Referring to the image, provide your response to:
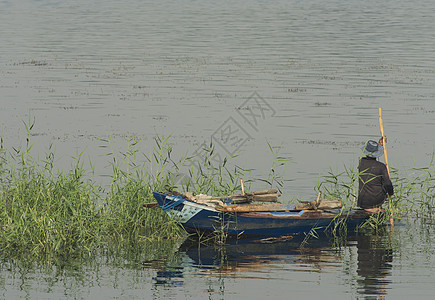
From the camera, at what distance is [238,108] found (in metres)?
26.1

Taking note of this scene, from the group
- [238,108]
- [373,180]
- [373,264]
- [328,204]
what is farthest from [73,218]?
[238,108]

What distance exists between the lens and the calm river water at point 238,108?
11.8 metres

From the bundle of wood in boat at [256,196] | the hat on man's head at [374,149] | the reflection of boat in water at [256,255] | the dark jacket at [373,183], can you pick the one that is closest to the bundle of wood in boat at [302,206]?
the bundle of wood in boat at [256,196]

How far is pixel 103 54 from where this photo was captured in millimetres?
40656

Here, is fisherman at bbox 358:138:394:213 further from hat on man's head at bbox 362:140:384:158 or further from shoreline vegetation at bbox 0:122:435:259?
shoreline vegetation at bbox 0:122:435:259

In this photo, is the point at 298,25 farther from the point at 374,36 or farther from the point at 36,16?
the point at 36,16

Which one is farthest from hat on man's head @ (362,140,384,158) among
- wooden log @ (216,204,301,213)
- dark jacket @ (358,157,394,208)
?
wooden log @ (216,204,301,213)

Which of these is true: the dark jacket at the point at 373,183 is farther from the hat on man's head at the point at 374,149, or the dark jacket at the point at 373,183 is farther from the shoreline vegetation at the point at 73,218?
the shoreline vegetation at the point at 73,218

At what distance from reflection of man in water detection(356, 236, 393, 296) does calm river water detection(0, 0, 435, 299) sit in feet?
0.08

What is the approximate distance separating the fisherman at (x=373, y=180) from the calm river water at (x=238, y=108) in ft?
1.96

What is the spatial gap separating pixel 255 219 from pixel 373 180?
2.10 metres

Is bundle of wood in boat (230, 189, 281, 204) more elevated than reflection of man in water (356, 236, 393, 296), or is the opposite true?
bundle of wood in boat (230, 189, 281, 204)

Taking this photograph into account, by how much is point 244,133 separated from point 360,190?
27.9ft

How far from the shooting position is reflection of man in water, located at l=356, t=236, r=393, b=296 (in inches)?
455
